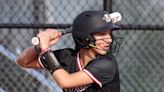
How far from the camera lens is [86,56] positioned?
3391mm

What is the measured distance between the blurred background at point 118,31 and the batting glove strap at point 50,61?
6.05ft

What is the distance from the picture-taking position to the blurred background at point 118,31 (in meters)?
5.21

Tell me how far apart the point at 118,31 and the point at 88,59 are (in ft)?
6.11

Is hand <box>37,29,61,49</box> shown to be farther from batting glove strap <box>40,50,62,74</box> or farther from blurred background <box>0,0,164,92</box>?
blurred background <box>0,0,164,92</box>

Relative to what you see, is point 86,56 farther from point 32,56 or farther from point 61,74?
point 32,56

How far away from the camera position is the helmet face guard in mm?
3262

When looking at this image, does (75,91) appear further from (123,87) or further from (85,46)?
(123,87)

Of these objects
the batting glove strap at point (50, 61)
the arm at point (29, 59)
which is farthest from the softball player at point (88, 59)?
the arm at point (29, 59)

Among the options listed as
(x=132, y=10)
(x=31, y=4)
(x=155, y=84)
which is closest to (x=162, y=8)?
(x=132, y=10)

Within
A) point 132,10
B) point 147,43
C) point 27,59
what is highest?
point 27,59

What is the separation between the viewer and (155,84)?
534cm

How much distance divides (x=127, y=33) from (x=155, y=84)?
22.5 inches

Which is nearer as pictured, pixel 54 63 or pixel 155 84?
pixel 54 63

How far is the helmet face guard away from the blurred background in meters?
1.74
